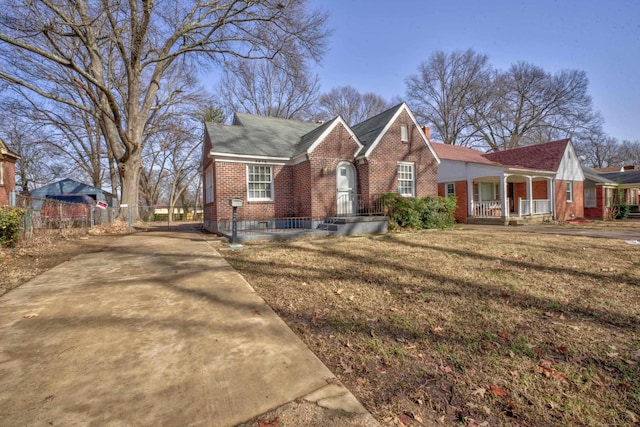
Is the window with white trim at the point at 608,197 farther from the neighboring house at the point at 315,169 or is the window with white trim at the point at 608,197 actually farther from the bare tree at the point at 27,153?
the bare tree at the point at 27,153

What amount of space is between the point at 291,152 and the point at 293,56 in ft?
18.1

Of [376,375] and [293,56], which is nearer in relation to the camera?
[376,375]

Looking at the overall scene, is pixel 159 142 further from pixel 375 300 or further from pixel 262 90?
pixel 375 300

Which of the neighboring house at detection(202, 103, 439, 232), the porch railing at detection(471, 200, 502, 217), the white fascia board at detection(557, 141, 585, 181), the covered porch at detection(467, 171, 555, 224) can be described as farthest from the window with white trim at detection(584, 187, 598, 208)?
the neighboring house at detection(202, 103, 439, 232)

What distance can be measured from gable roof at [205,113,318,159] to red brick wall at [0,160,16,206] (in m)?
11.7

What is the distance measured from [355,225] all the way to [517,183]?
56.1 feet

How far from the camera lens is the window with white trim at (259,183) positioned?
39.1 ft

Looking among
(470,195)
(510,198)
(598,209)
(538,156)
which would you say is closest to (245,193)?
(470,195)

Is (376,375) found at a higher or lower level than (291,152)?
lower

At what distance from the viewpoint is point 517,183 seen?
2128 centimetres

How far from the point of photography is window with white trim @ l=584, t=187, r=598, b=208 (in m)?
22.4

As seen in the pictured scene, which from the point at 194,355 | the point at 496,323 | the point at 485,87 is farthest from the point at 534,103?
the point at 194,355

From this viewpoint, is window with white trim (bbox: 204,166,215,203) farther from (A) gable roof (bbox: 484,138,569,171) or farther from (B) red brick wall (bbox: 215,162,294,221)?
(A) gable roof (bbox: 484,138,569,171)

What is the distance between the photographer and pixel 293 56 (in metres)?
14.5
